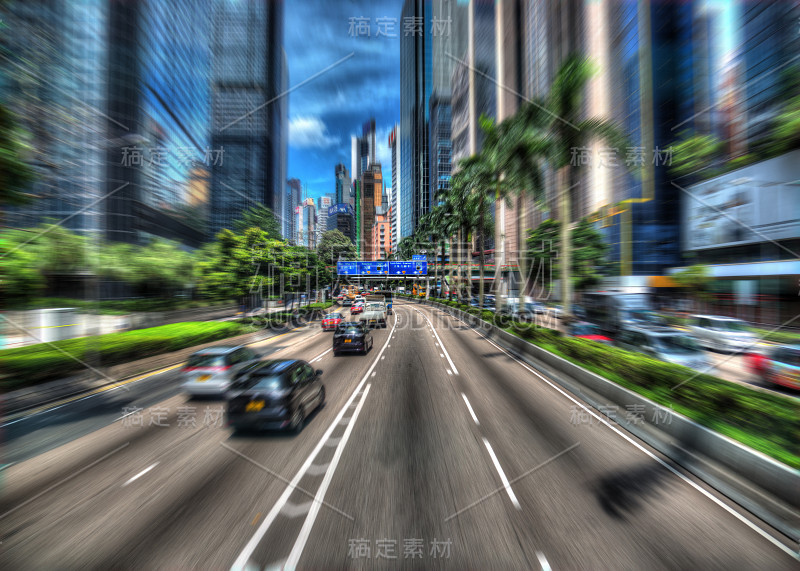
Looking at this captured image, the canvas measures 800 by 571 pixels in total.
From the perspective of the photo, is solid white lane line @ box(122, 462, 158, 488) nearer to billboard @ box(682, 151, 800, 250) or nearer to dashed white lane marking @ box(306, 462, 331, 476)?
dashed white lane marking @ box(306, 462, 331, 476)

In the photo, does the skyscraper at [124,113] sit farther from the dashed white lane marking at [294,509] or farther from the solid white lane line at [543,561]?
the solid white lane line at [543,561]

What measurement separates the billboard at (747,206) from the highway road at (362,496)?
2662 cm

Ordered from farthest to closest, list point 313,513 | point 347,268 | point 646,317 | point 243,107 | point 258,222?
point 243,107 < point 347,268 < point 258,222 < point 646,317 < point 313,513

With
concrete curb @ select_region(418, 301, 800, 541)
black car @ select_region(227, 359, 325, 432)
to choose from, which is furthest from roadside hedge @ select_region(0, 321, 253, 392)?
concrete curb @ select_region(418, 301, 800, 541)

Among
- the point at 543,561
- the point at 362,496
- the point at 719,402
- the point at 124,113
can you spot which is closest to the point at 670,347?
the point at 719,402

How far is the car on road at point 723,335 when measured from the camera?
1667cm

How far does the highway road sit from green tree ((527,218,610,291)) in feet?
107

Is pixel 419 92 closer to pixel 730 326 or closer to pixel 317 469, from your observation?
pixel 730 326

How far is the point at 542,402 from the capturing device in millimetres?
9641

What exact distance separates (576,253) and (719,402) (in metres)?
35.0

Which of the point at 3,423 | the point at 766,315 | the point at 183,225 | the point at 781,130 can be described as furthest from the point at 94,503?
the point at 183,225

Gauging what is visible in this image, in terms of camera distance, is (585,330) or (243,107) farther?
(243,107)

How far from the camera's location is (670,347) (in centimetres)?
1382

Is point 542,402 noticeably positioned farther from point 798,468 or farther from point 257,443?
point 257,443
